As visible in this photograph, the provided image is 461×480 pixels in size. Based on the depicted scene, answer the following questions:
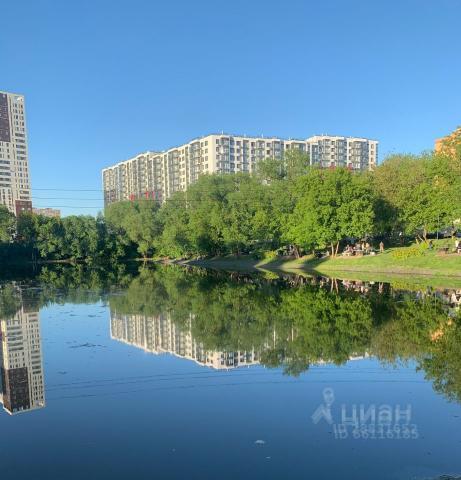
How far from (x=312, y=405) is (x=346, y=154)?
135 meters

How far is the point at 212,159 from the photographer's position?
364 feet

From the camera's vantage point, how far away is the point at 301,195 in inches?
1975

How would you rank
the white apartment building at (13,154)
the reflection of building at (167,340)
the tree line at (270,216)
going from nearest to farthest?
the reflection of building at (167,340) → the tree line at (270,216) → the white apartment building at (13,154)

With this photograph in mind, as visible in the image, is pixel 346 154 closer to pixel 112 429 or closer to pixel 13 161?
pixel 13 161

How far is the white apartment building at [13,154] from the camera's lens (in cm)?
9119

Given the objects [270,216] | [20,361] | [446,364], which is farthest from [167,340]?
[270,216]

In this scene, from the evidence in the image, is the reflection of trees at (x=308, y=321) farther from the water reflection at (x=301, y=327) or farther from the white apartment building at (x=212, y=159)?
the white apartment building at (x=212, y=159)

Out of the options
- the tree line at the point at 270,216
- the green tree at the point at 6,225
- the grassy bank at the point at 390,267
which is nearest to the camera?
the grassy bank at the point at 390,267

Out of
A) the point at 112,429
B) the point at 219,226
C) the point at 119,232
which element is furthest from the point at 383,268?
the point at 119,232

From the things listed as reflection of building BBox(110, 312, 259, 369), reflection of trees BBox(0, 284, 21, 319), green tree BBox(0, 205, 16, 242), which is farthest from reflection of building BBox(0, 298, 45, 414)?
green tree BBox(0, 205, 16, 242)

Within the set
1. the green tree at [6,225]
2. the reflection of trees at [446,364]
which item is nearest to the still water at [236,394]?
the reflection of trees at [446,364]

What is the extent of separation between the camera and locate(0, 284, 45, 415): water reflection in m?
9.78

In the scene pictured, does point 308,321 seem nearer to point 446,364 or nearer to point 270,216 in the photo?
point 446,364

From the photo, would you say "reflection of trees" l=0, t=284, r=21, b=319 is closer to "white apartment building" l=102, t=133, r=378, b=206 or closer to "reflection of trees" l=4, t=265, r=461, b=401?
"reflection of trees" l=4, t=265, r=461, b=401
